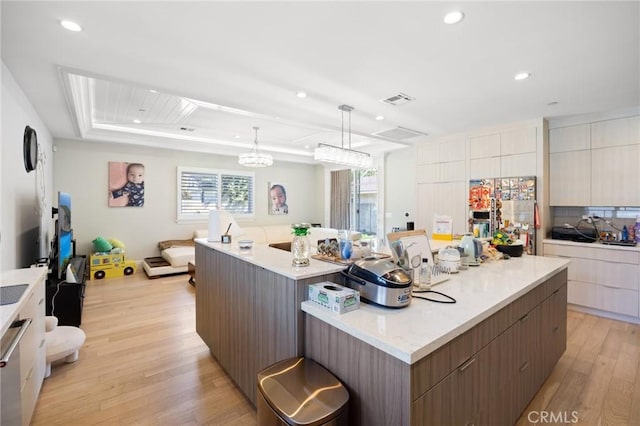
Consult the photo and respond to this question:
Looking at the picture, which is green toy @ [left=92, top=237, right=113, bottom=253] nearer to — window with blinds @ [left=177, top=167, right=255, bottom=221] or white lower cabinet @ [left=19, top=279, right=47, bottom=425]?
window with blinds @ [left=177, top=167, right=255, bottom=221]

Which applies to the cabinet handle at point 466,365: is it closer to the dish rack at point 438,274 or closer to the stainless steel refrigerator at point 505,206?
the dish rack at point 438,274

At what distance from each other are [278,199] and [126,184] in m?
3.47

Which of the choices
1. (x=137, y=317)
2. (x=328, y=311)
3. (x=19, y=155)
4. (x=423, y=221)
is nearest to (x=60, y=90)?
(x=19, y=155)

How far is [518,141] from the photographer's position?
13.8 ft

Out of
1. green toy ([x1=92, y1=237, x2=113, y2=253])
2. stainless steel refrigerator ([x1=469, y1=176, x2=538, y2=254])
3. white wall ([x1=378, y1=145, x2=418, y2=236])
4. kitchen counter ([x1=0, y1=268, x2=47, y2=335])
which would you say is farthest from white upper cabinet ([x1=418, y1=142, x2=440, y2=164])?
green toy ([x1=92, y1=237, x2=113, y2=253])

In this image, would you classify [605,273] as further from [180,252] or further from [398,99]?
[180,252]

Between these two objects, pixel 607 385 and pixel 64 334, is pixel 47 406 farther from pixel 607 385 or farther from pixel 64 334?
pixel 607 385

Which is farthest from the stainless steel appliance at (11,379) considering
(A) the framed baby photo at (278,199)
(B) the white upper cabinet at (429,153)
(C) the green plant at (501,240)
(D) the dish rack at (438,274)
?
(A) the framed baby photo at (278,199)

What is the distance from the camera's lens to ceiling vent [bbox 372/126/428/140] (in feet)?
15.4

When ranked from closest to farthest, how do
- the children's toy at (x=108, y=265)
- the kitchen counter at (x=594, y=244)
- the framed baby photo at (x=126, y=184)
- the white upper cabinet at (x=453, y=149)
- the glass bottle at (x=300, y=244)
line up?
the glass bottle at (x=300, y=244) < the kitchen counter at (x=594, y=244) < the white upper cabinet at (x=453, y=149) < the children's toy at (x=108, y=265) < the framed baby photo at (x=126, y=184)

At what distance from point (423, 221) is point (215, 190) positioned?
15.4ft

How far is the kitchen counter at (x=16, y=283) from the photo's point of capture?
4.37 ft

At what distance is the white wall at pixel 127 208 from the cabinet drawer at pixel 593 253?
238 inches

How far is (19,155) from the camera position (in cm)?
288
